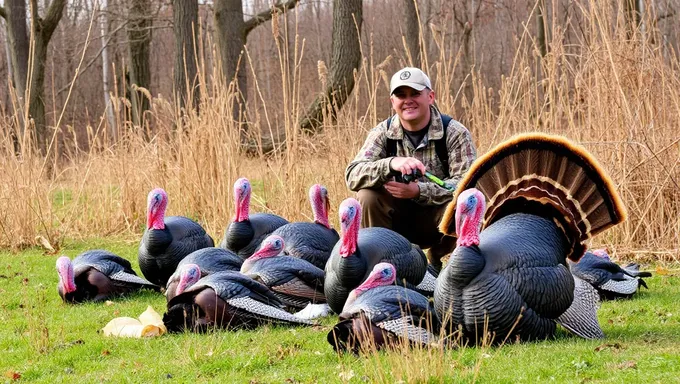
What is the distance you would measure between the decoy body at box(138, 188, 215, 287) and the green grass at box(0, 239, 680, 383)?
94cm

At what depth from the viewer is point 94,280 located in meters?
6.82

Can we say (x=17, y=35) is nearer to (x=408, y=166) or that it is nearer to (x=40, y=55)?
(x=40, y=55)

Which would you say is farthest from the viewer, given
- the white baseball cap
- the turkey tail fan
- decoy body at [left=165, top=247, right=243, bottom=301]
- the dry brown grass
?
the dry brown grass

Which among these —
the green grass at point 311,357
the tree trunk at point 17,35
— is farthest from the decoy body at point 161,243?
the tree trunk at point 17,35

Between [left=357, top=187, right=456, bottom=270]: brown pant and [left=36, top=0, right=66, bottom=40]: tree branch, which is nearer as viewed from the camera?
[left=357, top=187, right=456, bottom=270]: brown pant

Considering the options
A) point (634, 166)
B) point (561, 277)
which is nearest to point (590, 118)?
point (634, 166)

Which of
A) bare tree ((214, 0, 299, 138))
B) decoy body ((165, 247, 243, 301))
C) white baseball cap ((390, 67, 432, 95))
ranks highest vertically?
bare tree ((214, 0, 299, 138))

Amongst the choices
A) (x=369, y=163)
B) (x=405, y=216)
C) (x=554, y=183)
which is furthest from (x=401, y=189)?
(x=554, y=183)

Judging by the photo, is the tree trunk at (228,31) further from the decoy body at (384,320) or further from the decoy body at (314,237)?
the decoy body at (384,320)

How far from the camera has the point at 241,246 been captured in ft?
23.4

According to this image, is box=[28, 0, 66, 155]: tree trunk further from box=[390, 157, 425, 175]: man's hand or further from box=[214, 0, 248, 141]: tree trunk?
box=[390, 157, 425, 175]: man's hand

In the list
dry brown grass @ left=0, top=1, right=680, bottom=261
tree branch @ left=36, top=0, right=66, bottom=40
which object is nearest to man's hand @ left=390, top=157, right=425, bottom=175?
dry brown grass @ left=0, top=1, right=680, bottom=261

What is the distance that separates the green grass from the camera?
4.05 meters

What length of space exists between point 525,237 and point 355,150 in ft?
13.3
